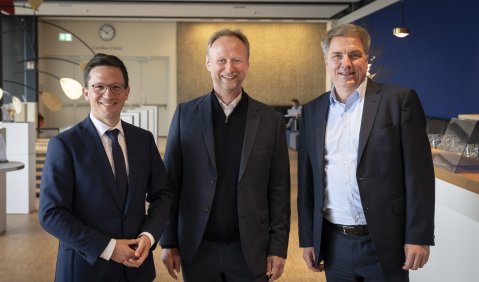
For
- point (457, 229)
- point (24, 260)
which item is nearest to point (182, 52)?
point (24, 260)

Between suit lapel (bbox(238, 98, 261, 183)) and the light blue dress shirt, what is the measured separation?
0.98 ft

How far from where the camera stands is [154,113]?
31.4 ft

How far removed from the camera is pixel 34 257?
212 inches

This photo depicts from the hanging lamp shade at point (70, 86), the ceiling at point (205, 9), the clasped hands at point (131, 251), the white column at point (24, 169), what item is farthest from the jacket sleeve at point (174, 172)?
the ceiling at point (205, 9)

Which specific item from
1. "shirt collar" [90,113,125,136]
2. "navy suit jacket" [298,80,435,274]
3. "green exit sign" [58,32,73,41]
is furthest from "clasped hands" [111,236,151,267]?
"green exit sign" [58,32,73,41]

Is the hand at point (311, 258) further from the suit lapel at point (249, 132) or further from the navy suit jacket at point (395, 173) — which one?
the suit lapel at point (249, 132)

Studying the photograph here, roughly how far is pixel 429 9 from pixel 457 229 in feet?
26.3

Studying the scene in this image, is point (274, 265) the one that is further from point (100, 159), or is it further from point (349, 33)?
point (349, 33)

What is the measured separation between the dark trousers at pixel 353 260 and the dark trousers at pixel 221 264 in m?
0.31

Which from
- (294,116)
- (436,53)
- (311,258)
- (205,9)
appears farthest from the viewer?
(294,116)

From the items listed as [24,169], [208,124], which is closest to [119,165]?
[208,124]

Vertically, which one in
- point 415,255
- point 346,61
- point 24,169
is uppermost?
point 346,61

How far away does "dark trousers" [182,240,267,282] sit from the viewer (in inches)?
88.5

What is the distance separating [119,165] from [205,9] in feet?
43.7
